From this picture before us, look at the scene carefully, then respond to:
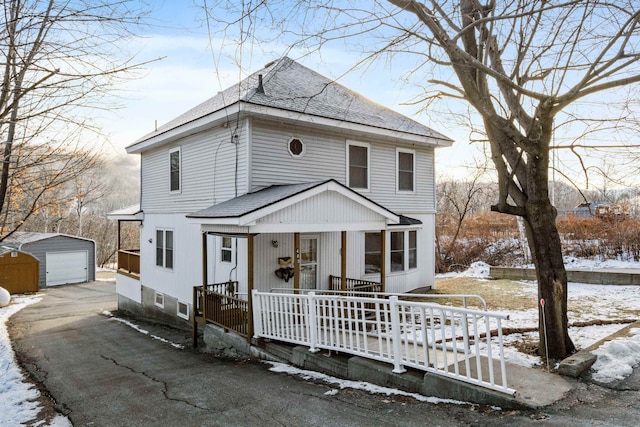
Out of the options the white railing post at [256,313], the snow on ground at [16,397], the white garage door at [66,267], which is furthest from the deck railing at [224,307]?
the white garage door at [66,267]

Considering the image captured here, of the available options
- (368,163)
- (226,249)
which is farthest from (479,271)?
(226,249)

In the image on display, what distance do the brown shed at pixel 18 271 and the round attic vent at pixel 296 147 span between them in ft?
68.3

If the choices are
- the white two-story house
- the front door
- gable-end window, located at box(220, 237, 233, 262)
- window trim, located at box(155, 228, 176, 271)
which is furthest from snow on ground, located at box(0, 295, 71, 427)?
the front door

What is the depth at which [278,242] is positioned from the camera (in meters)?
9.52

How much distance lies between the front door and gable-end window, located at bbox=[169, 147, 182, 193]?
4446 millimetres

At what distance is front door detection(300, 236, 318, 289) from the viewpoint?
33.1ft

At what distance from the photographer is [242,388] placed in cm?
574

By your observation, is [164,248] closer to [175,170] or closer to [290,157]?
[175,170]

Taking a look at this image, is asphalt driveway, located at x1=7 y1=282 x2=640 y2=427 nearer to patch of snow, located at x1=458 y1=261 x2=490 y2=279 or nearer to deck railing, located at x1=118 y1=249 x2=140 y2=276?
deck railing, located at x1=118 y1=249 x2=140 y2=276

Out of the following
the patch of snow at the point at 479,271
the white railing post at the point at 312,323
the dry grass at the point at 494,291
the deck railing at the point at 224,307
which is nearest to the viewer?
the white railing post at the point at 312,323

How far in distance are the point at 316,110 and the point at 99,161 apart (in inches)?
196

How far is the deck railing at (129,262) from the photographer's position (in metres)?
15.7

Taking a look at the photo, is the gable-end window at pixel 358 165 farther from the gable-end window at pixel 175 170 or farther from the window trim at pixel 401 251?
the gable-end window at pixel 175 170

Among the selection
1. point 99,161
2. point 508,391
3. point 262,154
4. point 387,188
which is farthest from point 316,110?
point 508,391
